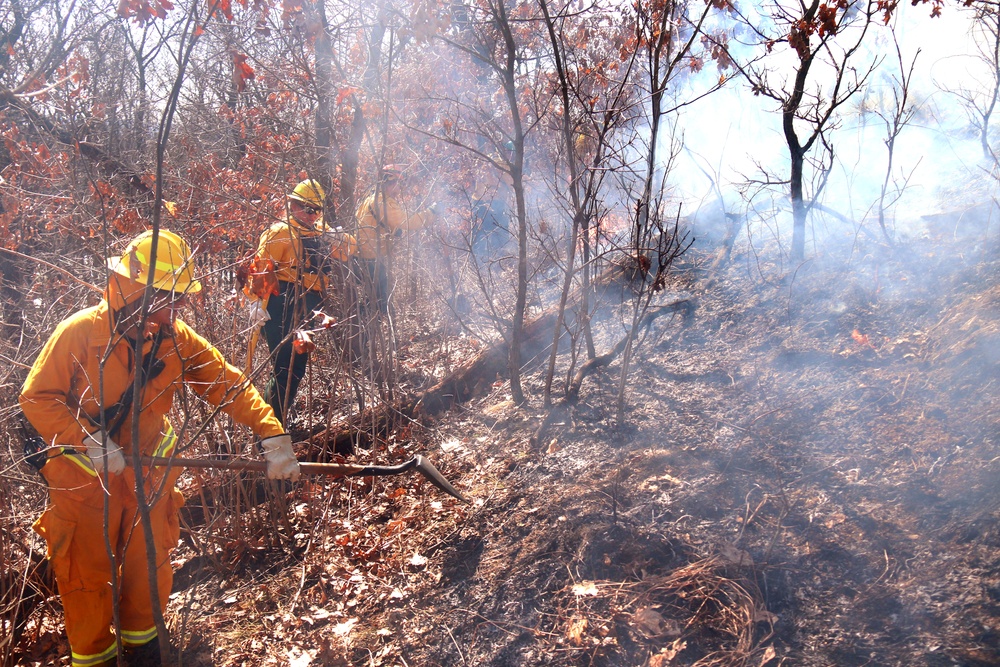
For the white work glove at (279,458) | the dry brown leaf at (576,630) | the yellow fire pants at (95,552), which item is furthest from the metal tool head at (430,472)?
the yellow fire pants at (95,552)

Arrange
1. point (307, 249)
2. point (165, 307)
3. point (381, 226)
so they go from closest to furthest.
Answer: point (165, 307) → point (307, 249) → point (381, 226)

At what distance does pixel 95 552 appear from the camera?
295cm

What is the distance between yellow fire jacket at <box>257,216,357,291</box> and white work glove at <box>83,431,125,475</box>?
5.23 feet

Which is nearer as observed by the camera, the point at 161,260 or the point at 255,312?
the point at 161,260

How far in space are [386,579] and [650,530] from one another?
150 centimetres

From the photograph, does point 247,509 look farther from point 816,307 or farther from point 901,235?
point 901,235

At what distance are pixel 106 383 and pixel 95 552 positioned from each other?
0.78 meters

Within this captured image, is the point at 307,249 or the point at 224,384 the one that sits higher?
the point at 307,249

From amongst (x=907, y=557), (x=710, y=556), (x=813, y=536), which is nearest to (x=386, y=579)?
(x=710, y=556)

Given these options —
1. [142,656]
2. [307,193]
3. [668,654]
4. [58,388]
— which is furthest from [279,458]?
[307,193]

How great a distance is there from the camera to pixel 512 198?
8742 millimetres

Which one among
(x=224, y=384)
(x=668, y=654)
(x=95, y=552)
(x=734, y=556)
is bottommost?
(x=668, y=654)

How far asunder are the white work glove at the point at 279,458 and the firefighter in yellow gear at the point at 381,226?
5.56 feet

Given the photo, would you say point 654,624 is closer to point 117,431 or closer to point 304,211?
point 117,431
